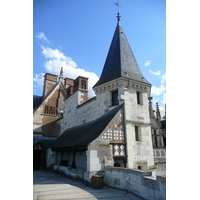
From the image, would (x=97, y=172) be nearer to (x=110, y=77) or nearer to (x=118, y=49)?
(x=110, y=77)

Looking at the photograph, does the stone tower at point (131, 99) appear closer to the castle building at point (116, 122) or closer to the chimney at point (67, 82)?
the castle building at point (116, 122)

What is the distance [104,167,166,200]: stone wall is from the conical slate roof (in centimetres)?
556

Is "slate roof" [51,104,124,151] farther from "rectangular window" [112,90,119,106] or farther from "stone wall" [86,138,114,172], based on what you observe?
"rectangular window" [112,90,119,106]

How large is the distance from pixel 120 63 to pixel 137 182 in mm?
7608

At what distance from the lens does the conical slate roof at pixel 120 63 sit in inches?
392

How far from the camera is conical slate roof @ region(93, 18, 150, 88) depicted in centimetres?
995

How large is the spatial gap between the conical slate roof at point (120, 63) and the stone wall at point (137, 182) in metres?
5.56

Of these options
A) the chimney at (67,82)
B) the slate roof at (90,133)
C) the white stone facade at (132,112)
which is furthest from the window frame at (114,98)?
the chimney at (67,82)

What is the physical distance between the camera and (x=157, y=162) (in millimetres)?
9938

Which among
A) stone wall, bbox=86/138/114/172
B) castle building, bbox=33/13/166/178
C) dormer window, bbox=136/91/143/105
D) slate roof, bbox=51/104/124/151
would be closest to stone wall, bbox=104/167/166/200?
stone wall, bbox=86/138/114/172

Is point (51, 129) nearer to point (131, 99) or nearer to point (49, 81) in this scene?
point (49, 81)
